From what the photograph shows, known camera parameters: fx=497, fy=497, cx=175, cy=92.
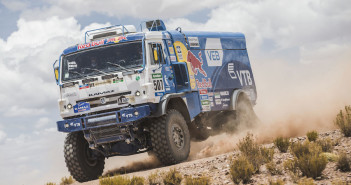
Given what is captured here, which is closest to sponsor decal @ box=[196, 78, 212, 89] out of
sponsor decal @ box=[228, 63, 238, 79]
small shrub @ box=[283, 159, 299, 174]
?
sponsor decal @ box=[228, 63, 238, 79]

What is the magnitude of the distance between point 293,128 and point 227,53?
3.73 meters

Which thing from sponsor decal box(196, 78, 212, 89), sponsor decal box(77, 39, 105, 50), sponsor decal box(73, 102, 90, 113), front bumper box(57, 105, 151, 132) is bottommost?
front bumper box(57, 105, 151, 132)

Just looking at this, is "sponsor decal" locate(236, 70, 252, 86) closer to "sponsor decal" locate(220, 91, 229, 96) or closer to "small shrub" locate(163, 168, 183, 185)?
"sponsor decal" locate(220, 91, 229, 96)

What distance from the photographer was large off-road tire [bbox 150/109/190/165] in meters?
12.6

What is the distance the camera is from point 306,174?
877 centimetres

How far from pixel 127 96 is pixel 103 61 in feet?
3.97

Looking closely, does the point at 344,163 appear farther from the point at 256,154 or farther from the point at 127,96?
the point at 127,96

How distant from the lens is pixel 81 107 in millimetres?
12938

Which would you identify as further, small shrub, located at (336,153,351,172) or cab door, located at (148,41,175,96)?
cab door, located at (148,41,175,96)

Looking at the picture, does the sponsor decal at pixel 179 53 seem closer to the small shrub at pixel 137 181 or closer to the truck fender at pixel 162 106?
the truck fender at pixel 162 106

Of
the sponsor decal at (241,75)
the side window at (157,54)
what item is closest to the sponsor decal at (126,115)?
the side window at (157,54)

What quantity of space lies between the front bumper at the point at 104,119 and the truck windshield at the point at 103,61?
1.10 meters

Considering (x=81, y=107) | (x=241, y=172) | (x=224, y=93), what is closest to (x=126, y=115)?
(x=81, y=107)

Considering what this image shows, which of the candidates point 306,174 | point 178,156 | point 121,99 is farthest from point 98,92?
point 306,174
